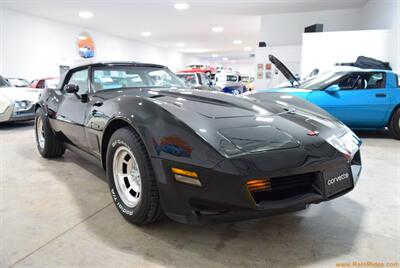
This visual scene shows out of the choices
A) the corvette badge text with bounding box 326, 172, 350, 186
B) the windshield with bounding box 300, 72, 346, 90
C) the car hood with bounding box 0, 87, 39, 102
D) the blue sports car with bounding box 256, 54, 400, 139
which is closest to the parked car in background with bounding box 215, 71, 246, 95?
the windshield with bounding box 300, 72, 346, 90

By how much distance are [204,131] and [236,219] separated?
47cm

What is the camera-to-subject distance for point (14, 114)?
582 cm

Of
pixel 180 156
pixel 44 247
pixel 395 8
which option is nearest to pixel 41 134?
pixel 44 247

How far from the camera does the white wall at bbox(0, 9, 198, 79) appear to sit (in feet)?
31.0

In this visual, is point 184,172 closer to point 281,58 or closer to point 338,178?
point 338,178

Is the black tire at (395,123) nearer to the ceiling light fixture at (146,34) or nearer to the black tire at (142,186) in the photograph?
the black tire at (142,186)

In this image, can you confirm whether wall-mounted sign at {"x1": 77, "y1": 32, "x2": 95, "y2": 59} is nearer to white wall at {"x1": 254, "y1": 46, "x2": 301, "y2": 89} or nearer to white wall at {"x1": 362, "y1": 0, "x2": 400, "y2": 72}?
white wall at {"x1": 254, "y1": 46, "x2": 301, "y2": 89}

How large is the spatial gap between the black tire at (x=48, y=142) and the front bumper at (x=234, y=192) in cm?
229

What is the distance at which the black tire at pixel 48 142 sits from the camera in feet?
11.1

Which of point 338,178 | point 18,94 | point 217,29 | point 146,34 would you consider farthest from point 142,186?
point 146,34

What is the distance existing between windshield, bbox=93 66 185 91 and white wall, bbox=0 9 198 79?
8.45 metres

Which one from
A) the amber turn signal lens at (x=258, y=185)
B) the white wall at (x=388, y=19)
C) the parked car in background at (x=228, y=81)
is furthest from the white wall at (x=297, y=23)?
the amber turn signal lens at (x=258, y=185)

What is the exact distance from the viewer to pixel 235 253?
1615 millimetres

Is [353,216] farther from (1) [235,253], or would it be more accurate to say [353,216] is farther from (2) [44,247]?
(2) [44,247]
